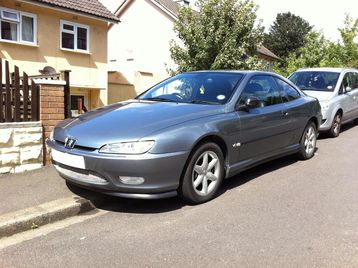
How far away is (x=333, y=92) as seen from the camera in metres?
9.79

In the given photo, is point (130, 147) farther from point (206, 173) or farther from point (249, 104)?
point (249, 104)

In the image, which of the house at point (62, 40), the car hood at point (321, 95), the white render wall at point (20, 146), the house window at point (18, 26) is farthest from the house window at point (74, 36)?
the white render wall at point (20, 146)

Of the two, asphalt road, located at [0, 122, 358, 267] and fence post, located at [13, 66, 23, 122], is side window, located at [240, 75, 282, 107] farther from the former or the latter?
fence post, located at [13, 66, 23, 122]

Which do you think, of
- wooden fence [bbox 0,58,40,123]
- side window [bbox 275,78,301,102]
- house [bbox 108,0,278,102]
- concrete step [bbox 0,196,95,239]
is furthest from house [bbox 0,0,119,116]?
concrete step [bbox 0,196,95,239]

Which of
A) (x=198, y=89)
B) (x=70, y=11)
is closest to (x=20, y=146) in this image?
(x=198, y=89)

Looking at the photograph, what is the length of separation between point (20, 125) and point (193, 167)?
2861 millimetres

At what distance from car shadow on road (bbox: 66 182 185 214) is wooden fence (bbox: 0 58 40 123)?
1.84 m

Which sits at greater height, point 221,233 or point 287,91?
point 287,91

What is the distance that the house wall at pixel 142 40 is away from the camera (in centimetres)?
2664

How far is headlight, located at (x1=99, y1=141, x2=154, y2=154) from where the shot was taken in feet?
13.7

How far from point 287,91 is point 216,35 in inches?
355

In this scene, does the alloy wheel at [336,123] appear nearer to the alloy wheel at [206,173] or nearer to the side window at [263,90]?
the side window at [263,90]

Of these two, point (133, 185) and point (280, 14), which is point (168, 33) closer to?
point (133, 185)

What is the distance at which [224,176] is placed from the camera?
5.11 m
